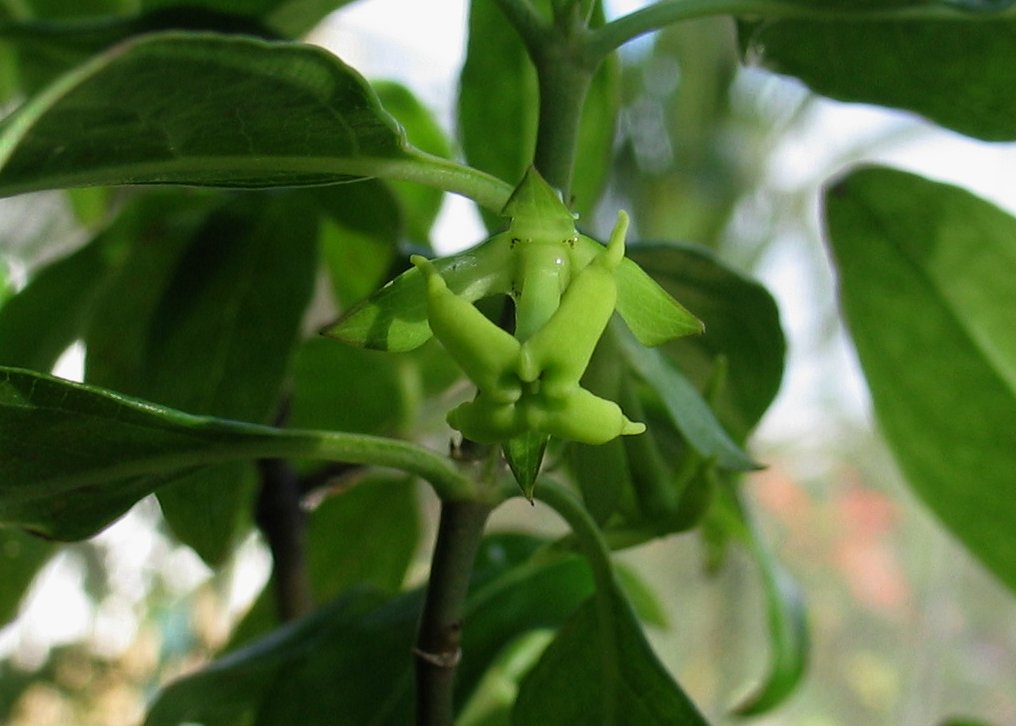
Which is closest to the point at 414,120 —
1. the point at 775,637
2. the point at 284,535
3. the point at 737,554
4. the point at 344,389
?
the point at 344,389

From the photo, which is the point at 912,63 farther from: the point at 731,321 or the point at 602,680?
the point at 602,680

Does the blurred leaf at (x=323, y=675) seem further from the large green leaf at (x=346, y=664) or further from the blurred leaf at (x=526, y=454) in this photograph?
the blurred leaf at (x=526, y=454)

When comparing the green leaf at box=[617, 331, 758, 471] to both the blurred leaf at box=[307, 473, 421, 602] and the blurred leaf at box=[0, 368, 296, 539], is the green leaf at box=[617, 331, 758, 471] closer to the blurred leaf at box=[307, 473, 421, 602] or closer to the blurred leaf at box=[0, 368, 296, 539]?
the blurred leaf at box=[0, 368, 296, 539]

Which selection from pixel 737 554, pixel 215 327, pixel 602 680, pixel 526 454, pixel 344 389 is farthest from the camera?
pixel 737 554

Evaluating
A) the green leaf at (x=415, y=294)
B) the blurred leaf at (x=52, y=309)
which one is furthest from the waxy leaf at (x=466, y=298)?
the blurred leaf at (x=52, y=309)

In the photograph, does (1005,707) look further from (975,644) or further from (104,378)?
(104,378)

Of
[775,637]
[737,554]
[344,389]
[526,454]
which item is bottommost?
[737,554]
